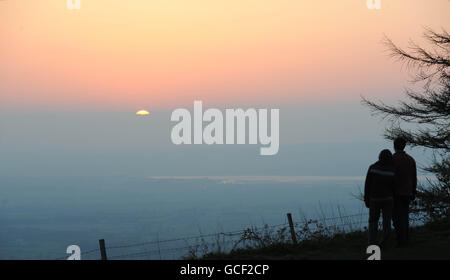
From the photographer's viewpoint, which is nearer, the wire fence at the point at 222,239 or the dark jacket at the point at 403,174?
the wire fence at the point at 222,239

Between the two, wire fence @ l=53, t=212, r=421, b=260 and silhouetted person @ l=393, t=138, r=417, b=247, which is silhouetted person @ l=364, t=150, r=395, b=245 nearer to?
silhouetted person @ l=393, t=138, r=417, b=247

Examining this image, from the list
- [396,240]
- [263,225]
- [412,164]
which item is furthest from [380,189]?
Answer: [263,225]

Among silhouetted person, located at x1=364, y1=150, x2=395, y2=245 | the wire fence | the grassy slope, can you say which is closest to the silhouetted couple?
silhouetted person, located at x1=364, y1=150, x2=395, y2=245

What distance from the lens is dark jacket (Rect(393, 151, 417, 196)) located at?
39.4 ft

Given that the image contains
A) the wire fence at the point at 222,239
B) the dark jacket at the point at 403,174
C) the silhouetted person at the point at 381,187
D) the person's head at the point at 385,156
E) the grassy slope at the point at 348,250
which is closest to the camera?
the wire fence at the point at 222,239

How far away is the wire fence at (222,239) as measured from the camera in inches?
441

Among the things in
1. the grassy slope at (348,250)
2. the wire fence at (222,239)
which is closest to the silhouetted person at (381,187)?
the grassy slope at (348,250)

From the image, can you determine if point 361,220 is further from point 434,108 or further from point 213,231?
point 434,108

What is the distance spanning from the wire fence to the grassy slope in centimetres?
25

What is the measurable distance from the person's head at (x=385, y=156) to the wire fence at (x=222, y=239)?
3.08 metres

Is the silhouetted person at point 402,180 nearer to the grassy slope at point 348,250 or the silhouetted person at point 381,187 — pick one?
the silhouetted person at point 381,187
